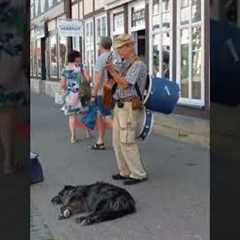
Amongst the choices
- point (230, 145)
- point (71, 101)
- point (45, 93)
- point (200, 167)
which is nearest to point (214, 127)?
point (230, 145)

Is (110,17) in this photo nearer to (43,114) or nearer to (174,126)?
(43,114)

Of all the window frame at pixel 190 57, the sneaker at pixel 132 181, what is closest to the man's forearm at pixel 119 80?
the sneaker at pixel 132 181

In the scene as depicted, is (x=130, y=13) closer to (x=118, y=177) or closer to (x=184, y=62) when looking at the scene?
(x=184, y=62)

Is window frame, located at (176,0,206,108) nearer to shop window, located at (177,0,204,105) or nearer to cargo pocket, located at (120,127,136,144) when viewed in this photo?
shop window, located at (177,0,204,105)

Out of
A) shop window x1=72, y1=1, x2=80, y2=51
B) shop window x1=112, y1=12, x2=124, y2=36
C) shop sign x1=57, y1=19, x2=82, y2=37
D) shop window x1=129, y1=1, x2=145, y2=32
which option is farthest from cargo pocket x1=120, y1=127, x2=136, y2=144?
shop window x1=72, y1=1, x2=80, y2=51

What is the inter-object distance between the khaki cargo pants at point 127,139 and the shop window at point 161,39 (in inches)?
246

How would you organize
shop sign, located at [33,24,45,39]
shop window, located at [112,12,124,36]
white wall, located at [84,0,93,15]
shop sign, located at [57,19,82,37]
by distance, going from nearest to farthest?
shop sign, located at [57,19,82,37]
shop window, located at [112,12,124,36]
white wall, located at [84,0,93,15]
shop sign, located at [33,24,45,39]

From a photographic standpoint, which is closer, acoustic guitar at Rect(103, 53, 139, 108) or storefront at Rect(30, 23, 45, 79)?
acoustic guitar at Rect(103, 53, 139, 108)

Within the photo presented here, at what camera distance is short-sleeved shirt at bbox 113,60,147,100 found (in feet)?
24.0

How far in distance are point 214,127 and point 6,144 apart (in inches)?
34.6

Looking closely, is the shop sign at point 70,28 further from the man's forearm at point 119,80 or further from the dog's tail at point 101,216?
the dog's tail at point 101,216

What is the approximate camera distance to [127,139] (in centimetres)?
750

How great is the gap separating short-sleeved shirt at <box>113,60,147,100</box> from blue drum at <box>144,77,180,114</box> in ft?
0.33

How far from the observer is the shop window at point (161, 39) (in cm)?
1386
